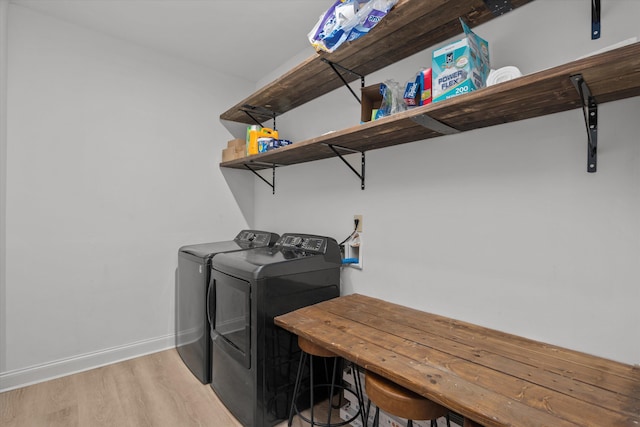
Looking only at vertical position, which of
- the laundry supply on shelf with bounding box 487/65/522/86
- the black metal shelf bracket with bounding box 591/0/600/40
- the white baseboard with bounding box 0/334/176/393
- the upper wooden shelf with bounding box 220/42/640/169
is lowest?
the white baseboard with bounding box 0/334/176/393

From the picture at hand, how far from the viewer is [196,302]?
2232 mm

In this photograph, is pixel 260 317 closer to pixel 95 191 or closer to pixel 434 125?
pixel 434 125

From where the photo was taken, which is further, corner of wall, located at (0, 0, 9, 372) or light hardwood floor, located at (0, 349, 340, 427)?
corner of wall, located at (0, 0, 9, 372)

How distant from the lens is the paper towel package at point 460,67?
1.21 metres

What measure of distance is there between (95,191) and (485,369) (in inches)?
109

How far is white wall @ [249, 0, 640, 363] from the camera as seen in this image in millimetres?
1096

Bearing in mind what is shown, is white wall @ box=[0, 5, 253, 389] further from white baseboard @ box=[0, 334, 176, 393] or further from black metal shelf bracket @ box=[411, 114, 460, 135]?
black metal shelf bracket @ box=[411, 114, 460, 135]

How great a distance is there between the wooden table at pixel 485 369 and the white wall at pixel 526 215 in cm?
10

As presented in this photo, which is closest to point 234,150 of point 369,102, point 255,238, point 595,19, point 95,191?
point 255,238

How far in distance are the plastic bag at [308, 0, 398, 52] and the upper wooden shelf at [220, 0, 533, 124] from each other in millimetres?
59

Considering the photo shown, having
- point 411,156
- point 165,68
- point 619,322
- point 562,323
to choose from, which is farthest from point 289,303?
point 165,68

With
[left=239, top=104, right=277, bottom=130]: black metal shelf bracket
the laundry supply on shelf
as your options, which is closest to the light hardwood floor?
the laundry supply on shelf

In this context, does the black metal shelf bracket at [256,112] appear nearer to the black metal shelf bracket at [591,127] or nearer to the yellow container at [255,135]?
the yellow container at [255,135]

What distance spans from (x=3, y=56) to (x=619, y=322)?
3586 millimetres
